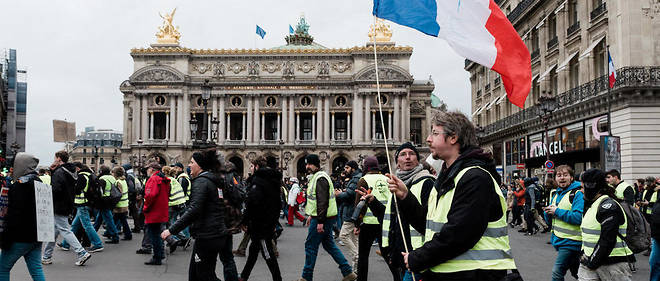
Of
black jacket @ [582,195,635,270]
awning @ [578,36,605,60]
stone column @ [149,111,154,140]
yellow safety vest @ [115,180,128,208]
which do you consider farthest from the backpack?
stone column @ [149,111,154,140]

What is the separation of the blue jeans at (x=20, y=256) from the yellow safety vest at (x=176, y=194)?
6.21 m

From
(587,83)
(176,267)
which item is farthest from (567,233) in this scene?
(587,83)

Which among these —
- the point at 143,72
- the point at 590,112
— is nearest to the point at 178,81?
the point at 143,72

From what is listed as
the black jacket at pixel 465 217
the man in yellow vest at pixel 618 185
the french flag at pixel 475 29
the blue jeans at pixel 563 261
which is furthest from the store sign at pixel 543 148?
the black jacket at pixel 465 217

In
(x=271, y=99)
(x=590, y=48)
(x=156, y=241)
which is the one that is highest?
(x=271, y=99)

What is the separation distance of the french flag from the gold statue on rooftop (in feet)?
204

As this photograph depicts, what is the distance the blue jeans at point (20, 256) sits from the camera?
654cm

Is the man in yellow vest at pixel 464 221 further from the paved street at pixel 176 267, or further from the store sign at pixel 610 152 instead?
the store sign at pixel 610 152

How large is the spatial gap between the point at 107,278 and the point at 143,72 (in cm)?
5603

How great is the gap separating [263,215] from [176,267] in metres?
3.35

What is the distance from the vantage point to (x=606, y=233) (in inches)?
227

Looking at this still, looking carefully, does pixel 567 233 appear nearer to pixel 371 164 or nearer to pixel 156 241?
pixel 371 164

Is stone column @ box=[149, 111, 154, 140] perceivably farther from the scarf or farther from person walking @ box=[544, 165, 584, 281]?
the scarf

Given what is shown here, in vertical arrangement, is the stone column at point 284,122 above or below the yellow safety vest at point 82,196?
above
